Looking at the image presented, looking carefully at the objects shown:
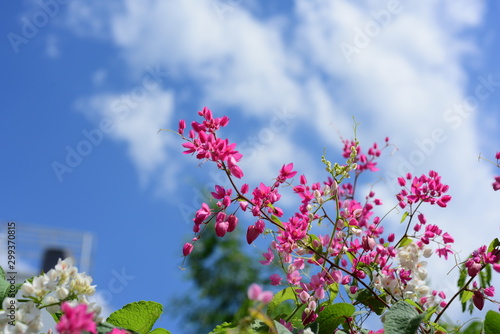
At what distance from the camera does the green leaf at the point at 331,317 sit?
3.58 feet

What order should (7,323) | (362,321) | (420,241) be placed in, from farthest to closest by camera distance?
(420,241), (362,321), (7,323)

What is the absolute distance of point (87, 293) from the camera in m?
0.90

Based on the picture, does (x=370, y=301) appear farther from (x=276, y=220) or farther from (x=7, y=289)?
(x=7, y=289)

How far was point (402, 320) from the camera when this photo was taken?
40.1 inches

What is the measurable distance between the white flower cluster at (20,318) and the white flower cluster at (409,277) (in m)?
0.87

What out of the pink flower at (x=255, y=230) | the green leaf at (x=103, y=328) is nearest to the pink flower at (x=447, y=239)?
the pink flower at (x=255, y=230)

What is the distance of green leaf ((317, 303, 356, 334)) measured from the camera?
1092mm

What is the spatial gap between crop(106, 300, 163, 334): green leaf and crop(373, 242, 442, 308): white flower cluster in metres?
0.62

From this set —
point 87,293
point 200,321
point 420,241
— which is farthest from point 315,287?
point 200,321

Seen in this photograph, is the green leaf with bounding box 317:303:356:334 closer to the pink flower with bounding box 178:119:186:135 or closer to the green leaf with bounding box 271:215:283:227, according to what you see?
the green leaf with bounding box 271:215:283:227

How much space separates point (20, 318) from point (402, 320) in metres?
0.68

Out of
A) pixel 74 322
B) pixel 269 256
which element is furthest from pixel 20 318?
pixel 269 256

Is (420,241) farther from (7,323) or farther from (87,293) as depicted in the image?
(7,323)

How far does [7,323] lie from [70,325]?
219 mm
